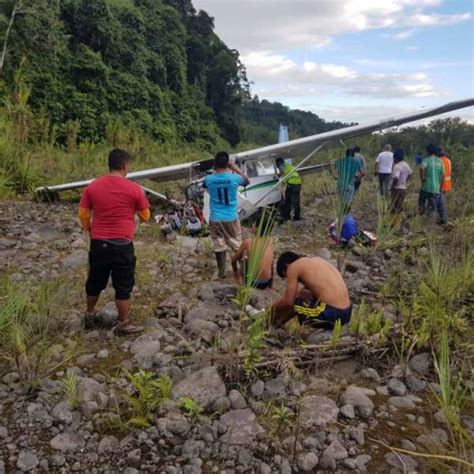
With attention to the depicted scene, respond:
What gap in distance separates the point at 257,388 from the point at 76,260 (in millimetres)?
3706

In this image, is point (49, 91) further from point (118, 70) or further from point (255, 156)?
point (255, 156)

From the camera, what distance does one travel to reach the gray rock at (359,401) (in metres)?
3.02

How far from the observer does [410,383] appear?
3.38 meters

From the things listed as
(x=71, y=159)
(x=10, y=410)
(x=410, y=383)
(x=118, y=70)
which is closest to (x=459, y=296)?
(x=410, y=383)

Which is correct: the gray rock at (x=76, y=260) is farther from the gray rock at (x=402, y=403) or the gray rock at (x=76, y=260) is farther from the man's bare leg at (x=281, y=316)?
the gray rock at (x=402, y=403)

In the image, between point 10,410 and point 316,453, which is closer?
point 316,453

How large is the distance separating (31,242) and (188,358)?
4.43 m

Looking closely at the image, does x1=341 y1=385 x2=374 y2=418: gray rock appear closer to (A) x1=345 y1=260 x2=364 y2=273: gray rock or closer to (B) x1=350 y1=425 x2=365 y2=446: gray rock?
(B) x1=350 y1=425 x2=365 y2=446: gray rock

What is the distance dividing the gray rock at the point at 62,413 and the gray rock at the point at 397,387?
218 cm

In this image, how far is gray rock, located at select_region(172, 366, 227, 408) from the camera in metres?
2.99

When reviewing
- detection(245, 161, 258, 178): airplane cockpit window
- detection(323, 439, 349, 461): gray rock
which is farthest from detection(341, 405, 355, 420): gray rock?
detection(245, 161, 258, 178): airplane cockpit window

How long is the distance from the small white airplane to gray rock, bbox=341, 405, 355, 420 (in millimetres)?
6290

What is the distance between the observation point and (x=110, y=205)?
3941mm

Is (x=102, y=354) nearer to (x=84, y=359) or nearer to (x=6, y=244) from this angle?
(x=84, y=359)
